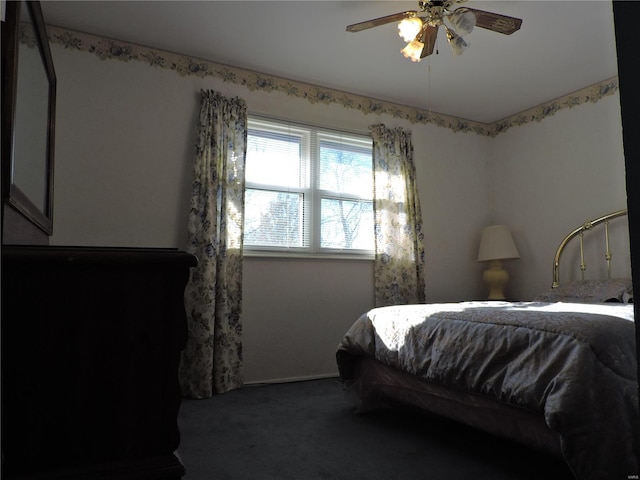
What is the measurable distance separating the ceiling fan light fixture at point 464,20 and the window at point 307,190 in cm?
183

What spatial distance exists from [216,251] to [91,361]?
2504mm

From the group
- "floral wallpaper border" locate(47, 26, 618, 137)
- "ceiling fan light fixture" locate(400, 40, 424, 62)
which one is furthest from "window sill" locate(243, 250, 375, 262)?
"ceiling fan light fixture" locate(400, 40, 424, 62)

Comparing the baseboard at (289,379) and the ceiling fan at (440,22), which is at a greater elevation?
the ceiling fan at (440,22)

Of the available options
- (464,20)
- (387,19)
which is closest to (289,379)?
(387,19)

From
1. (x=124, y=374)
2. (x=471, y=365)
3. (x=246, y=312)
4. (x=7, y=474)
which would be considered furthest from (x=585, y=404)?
(x=246, y=312)

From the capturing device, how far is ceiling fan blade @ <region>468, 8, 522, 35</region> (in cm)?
241

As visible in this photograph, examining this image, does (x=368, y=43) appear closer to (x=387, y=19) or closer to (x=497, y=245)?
(x=387, y=19)

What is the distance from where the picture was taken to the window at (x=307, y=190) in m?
3.83

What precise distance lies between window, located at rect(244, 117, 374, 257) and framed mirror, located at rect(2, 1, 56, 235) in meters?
1.96

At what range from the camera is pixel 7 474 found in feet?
2.86

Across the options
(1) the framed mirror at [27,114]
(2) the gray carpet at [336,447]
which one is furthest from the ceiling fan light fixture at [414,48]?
(2) the gray carpet at [336,447]

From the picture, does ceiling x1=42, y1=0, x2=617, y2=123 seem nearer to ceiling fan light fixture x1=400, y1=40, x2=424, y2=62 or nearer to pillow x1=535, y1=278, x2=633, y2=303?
ceiling fan light fixture x1=400, y1=40, x2=424, y2=62

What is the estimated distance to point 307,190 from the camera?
4.02 m

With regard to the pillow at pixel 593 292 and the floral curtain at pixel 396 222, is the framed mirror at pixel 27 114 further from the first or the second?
the pillow at pixel 593 292
